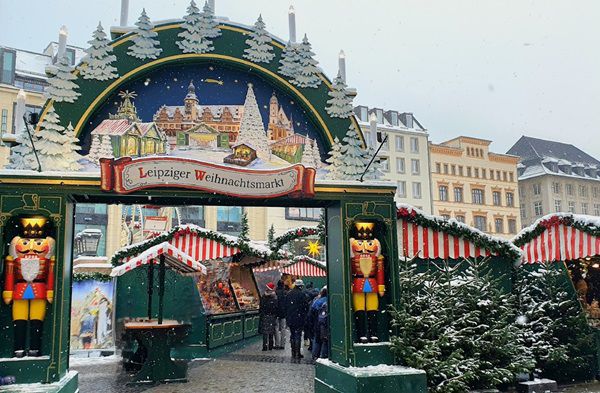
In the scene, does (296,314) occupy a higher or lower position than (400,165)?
lower

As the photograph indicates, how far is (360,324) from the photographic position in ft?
30.5

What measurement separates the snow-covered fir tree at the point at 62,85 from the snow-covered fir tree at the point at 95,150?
685 millimetres

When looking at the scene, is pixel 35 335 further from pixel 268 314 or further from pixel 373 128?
pixel 268 314

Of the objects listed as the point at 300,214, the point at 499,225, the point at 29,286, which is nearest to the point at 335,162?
the point at 29,286

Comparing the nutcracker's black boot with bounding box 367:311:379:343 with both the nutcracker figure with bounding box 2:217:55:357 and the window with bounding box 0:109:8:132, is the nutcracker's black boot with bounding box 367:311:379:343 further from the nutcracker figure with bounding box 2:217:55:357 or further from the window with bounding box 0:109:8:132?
the window with bounding box 0:109:8:132

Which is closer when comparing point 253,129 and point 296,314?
point 253,129

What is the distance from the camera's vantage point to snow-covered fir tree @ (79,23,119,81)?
28.9 ft

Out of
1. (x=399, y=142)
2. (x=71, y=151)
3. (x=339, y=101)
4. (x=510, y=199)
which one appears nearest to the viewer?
(x=71, y=151)

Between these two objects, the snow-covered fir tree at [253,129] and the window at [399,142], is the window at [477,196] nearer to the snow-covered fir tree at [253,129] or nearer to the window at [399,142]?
the window at [399,142]

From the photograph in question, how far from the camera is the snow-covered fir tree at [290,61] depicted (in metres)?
9.48

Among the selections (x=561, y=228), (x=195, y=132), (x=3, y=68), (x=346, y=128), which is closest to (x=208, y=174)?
(x=195, y=132)

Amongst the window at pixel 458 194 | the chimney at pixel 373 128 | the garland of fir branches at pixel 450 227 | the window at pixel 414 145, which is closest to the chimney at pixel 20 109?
the chimney at pixel 373 128

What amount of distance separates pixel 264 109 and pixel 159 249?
414cm

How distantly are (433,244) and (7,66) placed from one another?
3882cm
